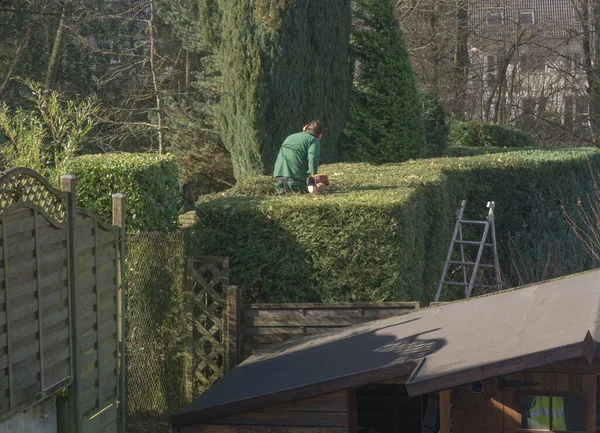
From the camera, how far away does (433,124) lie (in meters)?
25.0

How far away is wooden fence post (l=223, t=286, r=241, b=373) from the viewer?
948 cm

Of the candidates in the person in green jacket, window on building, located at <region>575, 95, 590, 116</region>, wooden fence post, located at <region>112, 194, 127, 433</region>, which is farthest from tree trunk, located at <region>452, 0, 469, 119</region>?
wooden fence post, located at <region>112, 194, 127, 433</region>

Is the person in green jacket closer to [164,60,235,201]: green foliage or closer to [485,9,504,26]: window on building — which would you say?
[164,60,235,201]: green foliage

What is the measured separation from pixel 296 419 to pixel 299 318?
7.59 feet

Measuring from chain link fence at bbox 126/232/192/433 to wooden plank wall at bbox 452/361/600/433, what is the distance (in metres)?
3.82

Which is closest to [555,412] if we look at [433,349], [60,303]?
[433,349]

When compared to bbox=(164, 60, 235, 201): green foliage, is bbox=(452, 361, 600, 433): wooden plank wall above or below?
below

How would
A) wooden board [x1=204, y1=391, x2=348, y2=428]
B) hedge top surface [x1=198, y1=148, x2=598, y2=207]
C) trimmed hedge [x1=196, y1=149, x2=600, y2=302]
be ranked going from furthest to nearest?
hedge top surface [x1=198, y1=148, x2=598, y2=207]
trimmed hedge [x1=196, y1=149, x2=600, y2=302]
wooden board [x1=204, y1=391, x2=348, y2=428]

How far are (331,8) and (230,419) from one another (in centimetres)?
1404

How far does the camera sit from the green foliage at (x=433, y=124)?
971 inches

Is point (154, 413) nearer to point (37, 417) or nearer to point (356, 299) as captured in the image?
point (356, 299)

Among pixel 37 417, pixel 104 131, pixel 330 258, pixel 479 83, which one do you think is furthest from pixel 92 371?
pixel 479 83

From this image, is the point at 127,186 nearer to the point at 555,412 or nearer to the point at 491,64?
the point at 555,412

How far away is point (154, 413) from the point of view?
10.1 meters
